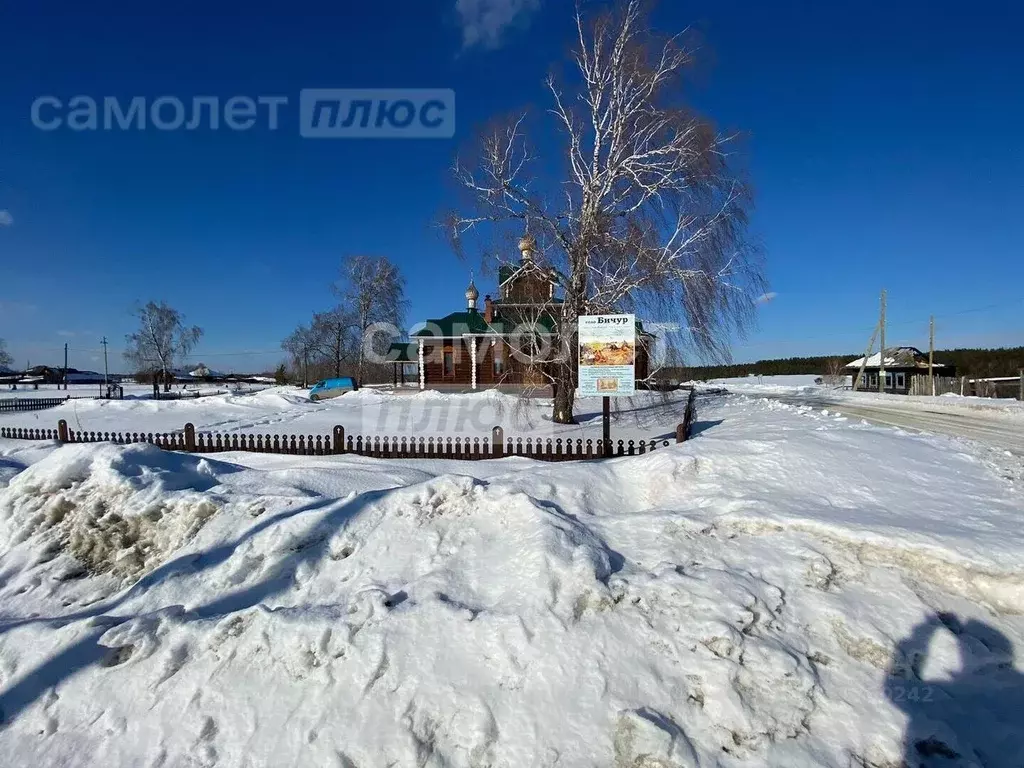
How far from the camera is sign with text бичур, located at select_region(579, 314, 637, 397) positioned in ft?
30.2

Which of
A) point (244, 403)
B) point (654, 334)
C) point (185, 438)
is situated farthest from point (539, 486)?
point (244, 403)

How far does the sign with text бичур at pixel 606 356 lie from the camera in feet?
30.2

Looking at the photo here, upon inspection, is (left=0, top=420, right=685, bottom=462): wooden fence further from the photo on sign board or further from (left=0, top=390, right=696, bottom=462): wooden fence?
the photo on sign board

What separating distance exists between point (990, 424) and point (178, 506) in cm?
2085

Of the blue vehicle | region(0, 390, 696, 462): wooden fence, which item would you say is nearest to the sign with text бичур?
region(0, 390, 696, 462): wooden fence

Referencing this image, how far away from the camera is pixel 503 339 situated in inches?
569

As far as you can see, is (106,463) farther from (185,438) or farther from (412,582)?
(185,438)

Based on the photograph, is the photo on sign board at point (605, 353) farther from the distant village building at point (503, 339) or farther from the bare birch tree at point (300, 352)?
the bare birch tree at point (300, 352)

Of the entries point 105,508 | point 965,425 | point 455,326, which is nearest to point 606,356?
point 105,508

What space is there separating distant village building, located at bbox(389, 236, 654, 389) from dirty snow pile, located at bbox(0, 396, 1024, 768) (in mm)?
8401

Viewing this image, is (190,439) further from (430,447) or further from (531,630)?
(531,630)

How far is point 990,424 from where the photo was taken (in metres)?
15.6

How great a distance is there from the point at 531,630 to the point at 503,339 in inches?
448

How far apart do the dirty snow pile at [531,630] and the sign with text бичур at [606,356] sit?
379cm
